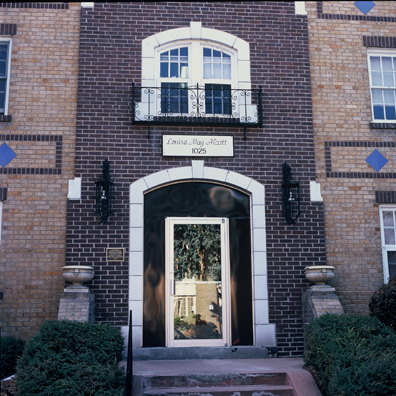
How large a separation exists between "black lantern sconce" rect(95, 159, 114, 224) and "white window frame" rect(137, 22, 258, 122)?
154 cm

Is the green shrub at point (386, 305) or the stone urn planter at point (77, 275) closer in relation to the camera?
the green shrub at point (386, 305)

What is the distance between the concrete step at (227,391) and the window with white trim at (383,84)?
5.75 meters

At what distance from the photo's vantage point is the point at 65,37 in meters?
9.46

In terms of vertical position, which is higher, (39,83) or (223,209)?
(39,83)

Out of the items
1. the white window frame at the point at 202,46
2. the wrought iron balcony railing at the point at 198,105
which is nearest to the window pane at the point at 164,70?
the white window frame at the point at 202,46

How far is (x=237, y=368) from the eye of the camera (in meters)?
7.11

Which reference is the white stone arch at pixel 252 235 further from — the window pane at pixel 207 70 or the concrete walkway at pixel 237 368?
the window pane at pixel 207 70

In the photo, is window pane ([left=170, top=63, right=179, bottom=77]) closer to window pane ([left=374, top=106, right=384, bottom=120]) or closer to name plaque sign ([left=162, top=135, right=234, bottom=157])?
name plaque sign ([left=162, top=135, right=234, bottom=157])

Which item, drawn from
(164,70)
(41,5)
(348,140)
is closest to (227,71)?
(164,70)

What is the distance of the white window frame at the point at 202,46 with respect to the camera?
930cm

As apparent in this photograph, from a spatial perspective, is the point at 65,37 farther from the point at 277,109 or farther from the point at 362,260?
the point at 362,260

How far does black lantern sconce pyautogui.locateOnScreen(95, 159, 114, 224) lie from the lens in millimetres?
8562

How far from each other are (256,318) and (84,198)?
144 inches

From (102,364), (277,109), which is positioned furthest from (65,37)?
(102,364)
